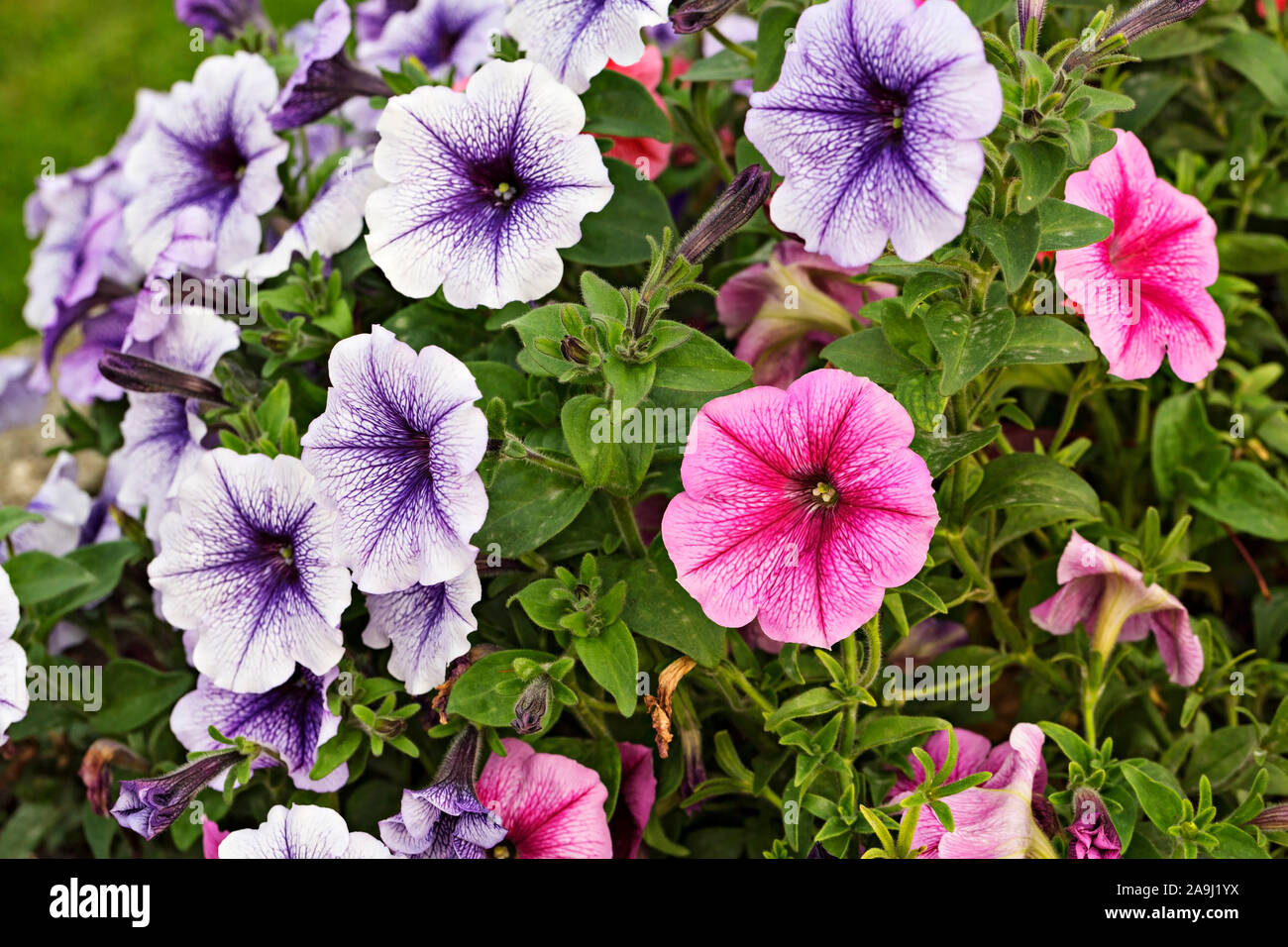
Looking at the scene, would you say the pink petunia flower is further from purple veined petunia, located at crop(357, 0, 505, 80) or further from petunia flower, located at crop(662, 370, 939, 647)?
purple veined petunia, located at crop(357, 0, 505, 80)

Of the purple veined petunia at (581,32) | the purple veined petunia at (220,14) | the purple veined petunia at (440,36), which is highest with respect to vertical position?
the purple veined petunia at (220,14)

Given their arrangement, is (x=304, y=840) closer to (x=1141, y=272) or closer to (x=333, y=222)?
(x=333, y=222)

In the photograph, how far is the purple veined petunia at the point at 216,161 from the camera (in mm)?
1284

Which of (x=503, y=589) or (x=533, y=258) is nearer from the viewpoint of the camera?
(x=533, y=258)

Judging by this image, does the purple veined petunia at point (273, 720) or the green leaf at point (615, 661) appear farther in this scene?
the purple veined petunia at point (273, 720)

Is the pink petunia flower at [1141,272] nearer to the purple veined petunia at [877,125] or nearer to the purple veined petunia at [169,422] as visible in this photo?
the purple veined petunia at [877,125]

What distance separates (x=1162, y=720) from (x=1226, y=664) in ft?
0.59

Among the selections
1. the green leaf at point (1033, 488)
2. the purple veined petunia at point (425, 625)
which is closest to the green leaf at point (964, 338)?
the green leaf at point (1033, 488)

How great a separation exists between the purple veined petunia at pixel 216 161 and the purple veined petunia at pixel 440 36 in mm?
156

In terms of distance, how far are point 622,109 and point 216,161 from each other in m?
0.50
